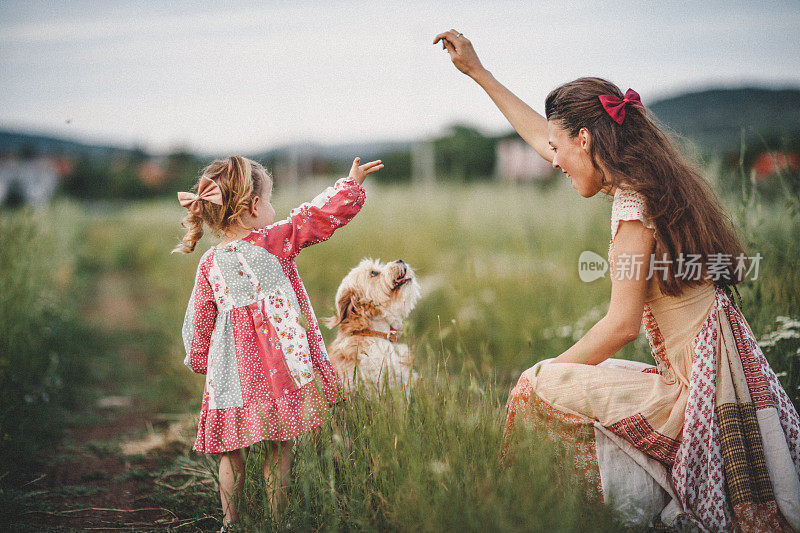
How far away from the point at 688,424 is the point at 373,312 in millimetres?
1587

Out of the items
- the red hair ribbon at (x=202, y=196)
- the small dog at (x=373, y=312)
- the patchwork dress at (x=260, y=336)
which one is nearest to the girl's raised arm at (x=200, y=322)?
the patchwork dress at (x=260, y=336)

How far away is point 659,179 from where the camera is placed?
7.82 ft

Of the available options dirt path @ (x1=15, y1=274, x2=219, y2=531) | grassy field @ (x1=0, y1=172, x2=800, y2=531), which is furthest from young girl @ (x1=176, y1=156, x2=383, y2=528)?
dirt path @ (x1=15, y1=274, x2=219, y2=531)

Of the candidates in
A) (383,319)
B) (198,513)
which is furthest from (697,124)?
(198,513)

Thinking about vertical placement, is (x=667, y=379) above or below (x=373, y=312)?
below

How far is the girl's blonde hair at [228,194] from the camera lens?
2.65 m

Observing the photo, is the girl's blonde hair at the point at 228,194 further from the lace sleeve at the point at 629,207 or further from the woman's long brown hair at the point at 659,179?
the lace sleeve at the point at 629,207

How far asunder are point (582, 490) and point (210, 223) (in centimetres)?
195

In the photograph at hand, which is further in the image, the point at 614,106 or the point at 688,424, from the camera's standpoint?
the point at 614,106

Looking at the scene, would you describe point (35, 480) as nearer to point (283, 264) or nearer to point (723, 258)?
point (283, 264)

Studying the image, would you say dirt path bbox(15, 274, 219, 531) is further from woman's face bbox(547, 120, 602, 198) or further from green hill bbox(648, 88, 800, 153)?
green hill bbox(648, 88, 800, 153)

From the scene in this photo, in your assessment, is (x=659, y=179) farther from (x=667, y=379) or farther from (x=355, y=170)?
(x=355, y=170)

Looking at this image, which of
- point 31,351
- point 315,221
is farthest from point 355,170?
point 31,351

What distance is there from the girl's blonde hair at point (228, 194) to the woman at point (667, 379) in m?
1.42
